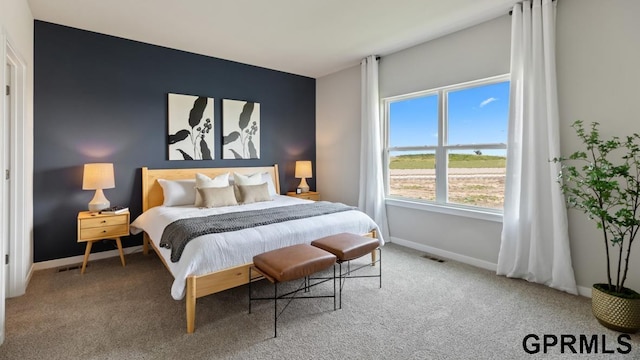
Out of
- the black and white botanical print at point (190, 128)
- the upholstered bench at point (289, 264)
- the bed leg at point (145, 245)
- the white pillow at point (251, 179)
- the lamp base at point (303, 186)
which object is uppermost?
the black and white botanical print at point (190, 128)

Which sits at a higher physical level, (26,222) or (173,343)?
(26,222)

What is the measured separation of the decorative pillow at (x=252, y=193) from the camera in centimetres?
404

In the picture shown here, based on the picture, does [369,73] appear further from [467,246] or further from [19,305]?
[19,305]

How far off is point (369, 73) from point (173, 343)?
158 inches

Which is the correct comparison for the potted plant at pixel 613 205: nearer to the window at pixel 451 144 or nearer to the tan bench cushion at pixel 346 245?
the window at pixel 451 144

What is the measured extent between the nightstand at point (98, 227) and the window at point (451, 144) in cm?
348

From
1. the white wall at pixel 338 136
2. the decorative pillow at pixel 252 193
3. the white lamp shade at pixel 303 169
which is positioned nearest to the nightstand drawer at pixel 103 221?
the decorative pillow at pixel 252 193

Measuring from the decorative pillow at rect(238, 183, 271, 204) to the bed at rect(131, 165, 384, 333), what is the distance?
0.12m

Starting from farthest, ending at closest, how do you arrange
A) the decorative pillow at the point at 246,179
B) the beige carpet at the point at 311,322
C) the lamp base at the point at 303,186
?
the lamp base at the point at 303,186, the decorative pillow at the point at 246,179, the beige carpet at the point at 311,322

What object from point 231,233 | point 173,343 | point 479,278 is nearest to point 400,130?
point 479,278

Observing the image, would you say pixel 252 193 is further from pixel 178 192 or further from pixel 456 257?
pixel 456 257

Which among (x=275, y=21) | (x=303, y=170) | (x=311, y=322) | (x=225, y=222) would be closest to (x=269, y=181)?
(x=303, y=170)

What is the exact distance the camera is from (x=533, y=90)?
2.94m

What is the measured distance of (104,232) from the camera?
338cm
